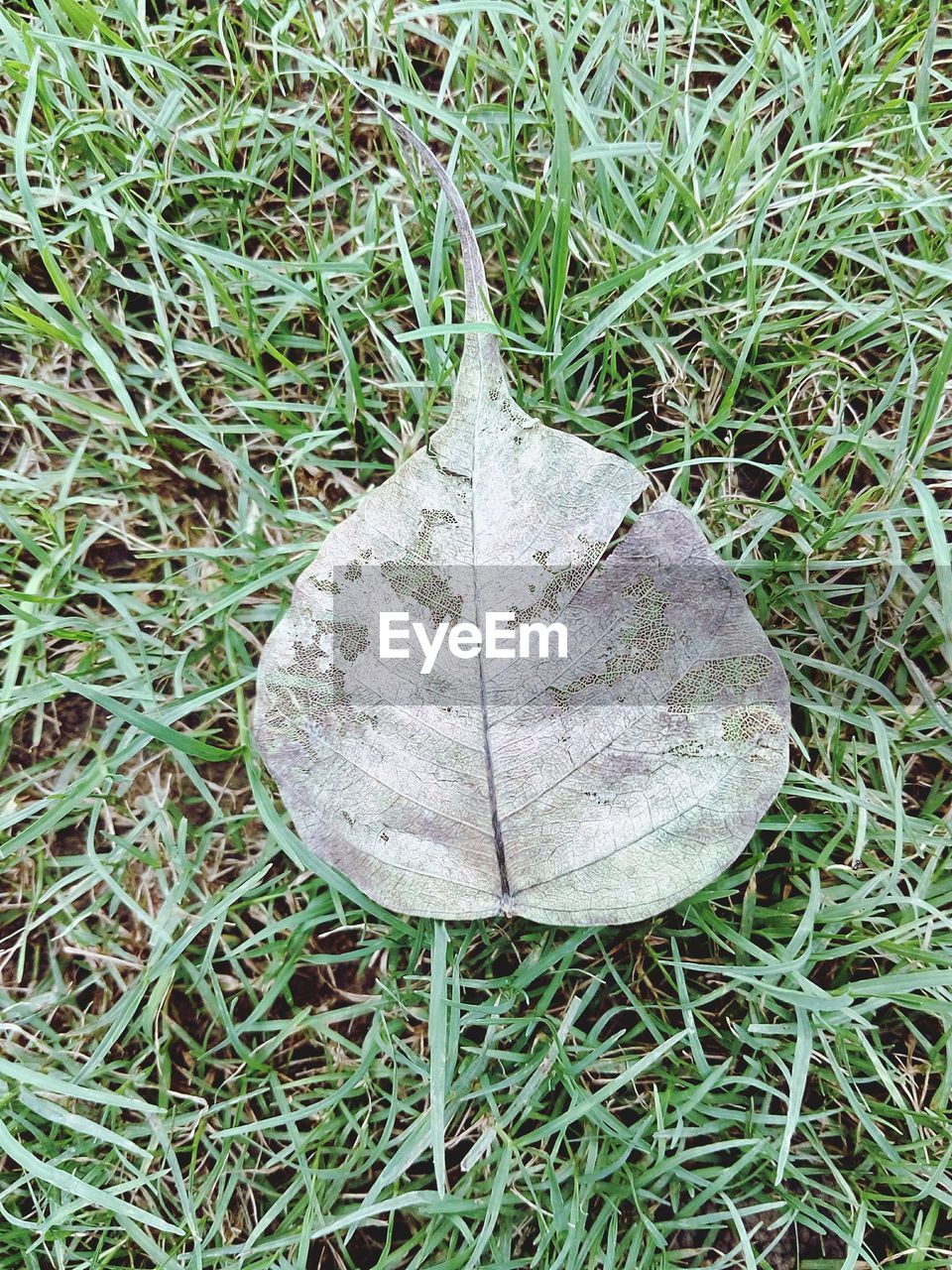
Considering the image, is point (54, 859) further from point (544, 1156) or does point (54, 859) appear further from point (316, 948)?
point (544, 1156)

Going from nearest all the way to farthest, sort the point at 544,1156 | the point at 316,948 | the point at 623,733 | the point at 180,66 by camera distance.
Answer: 1. the point at 623,733
2. the point at 544,1156
3. the point at 316,948
4. the point at 180,66

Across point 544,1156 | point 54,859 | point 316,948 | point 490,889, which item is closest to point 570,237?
point 490,889

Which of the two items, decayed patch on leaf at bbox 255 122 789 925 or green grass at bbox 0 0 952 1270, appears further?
green grass at bbox 0 0 952 1270

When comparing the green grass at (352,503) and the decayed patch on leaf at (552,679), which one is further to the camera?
the green grass at (352,503)

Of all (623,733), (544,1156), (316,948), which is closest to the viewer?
(623,733)
